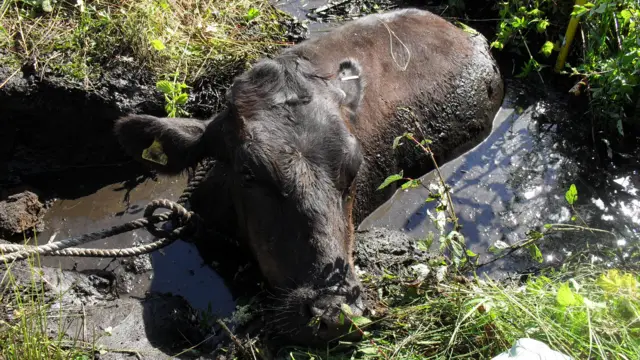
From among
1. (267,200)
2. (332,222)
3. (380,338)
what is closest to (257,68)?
(267,200)

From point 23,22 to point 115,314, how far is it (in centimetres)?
361

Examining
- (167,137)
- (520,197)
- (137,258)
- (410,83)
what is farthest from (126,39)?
(520,197)

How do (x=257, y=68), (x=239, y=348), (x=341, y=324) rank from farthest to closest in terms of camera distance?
(x=257, y=68), (x=239, y=348), (x=341, y=324)

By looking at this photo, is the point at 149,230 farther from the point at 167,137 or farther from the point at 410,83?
the point at 410,83

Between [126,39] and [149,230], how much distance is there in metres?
2.24

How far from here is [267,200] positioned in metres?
4.16

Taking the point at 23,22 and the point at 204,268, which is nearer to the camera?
the point at 204,268

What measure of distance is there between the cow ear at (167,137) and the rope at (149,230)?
0.38 m

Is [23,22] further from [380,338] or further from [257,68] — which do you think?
[380,338]

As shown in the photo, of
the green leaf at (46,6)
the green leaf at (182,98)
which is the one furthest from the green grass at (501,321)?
the green leaf at (46,6)

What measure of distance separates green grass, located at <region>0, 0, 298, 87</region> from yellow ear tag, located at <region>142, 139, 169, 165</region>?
1470 millimetres

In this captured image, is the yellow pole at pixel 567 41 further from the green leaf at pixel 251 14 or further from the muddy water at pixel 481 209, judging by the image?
the green leaf at pixel 251 14

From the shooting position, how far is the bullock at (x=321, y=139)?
394 centimetres

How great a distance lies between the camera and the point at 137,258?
210 inches
